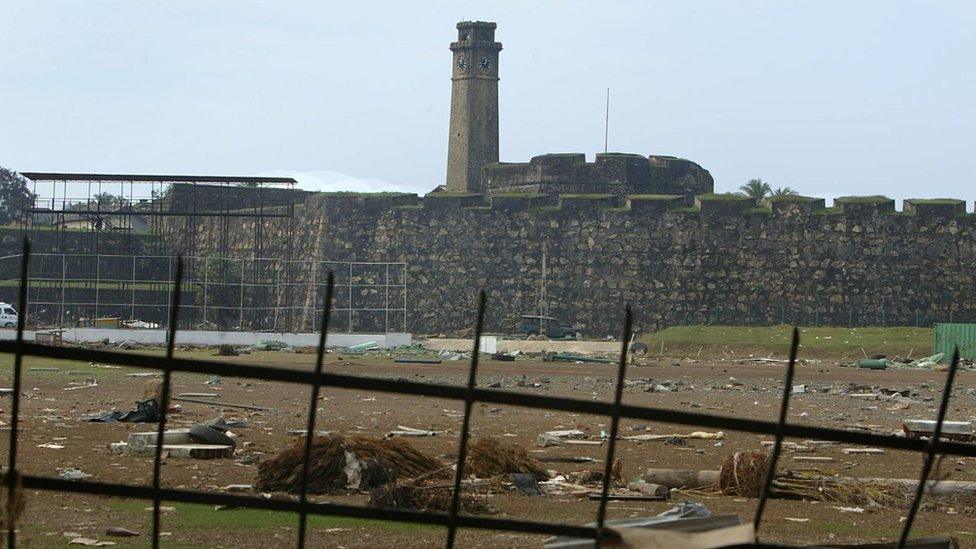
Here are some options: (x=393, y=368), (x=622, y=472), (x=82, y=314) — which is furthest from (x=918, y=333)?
(x=622, y=472)

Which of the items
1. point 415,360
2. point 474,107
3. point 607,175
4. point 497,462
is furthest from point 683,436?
point 474,107

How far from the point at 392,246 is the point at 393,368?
68.0 feet

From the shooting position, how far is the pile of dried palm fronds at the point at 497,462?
1044 cm

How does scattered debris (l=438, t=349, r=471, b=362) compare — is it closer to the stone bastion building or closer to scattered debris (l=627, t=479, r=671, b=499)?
the stone bastion building

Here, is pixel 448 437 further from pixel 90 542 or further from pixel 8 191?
pixel 8 191

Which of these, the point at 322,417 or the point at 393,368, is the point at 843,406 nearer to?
the point at 322,417

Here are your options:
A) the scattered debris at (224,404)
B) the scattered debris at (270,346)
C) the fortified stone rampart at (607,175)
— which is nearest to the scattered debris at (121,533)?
the scattered debris at (224,404)

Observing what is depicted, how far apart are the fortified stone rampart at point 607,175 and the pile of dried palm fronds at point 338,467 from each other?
1632 inches

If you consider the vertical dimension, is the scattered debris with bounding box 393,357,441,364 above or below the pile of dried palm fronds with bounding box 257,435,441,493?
below

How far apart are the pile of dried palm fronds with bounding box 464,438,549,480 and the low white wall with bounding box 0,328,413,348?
27.9 metres

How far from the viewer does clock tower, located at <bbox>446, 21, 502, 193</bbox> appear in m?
59.2

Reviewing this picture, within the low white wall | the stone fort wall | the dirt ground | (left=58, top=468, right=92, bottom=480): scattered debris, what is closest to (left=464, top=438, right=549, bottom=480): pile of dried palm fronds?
the dirt ground

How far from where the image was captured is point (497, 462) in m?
10.5

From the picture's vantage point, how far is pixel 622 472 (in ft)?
36.7
